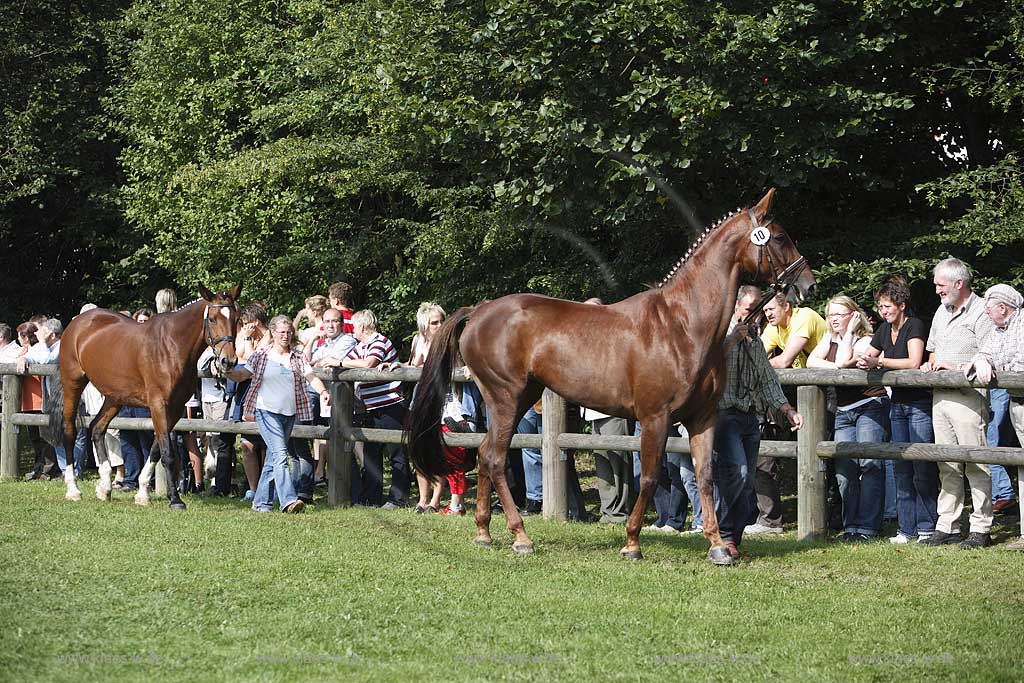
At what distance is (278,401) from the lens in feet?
37.8

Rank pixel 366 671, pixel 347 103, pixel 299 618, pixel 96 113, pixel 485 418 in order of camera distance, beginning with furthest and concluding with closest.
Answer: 1. pixel 96 113
2. pixel 347 103
3. pixel 485 418
4. pixel 299 618
5. pixel 366 671

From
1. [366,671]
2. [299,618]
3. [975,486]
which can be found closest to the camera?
[366,671]

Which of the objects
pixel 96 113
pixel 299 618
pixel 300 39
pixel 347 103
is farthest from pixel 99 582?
pixel 96 113

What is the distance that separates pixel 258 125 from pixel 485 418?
41.5ft

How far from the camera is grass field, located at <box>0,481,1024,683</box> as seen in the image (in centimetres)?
557

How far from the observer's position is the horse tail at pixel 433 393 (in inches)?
385

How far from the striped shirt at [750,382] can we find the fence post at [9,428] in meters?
10.1

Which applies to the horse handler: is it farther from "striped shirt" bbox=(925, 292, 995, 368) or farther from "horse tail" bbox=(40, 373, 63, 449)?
A: "striped shirt" bbox=(925, 292, 995, 368)

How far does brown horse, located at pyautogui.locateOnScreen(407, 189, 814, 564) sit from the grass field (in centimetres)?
66

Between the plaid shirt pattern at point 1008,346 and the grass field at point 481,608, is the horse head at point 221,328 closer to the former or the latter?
the grass field at point 481,608

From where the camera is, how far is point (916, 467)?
9.54 meters

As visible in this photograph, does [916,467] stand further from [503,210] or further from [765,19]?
[503,210]

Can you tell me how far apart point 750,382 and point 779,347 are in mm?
2202

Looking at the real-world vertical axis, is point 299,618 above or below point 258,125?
below
